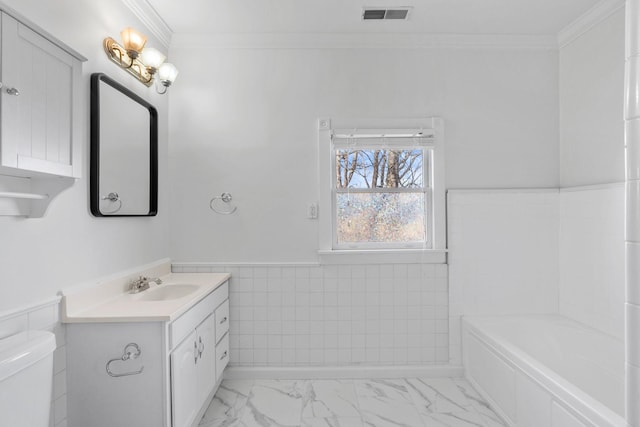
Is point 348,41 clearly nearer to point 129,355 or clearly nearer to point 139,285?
point 139,285

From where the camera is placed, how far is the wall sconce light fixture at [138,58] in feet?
6.44

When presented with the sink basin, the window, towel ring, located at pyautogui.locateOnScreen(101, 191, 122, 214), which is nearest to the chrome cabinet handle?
the sink basin

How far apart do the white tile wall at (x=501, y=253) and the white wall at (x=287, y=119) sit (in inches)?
8.2

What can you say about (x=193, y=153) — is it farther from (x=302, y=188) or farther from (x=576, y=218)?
(x=576, y=218)

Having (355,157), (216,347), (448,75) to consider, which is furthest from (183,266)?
(448,75)

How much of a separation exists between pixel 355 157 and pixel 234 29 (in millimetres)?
1287

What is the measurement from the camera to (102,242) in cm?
188

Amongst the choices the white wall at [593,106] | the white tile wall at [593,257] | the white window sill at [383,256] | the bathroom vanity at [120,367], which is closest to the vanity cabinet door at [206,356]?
the bathroom vanity at [120,367]

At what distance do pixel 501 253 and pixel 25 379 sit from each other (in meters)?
2.82

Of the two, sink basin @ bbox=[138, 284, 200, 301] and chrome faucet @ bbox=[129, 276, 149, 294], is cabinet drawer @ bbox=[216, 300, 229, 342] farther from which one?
chrome faucet @ bbox=[129, 276, 149, 294]

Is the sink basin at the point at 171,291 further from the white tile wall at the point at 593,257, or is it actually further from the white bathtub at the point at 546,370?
the white tile wall at the point at 593,257

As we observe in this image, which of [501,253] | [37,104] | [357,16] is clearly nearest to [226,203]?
[37,104]

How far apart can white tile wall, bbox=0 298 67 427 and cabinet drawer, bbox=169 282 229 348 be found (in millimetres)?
465

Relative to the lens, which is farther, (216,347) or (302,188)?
(302,188)
